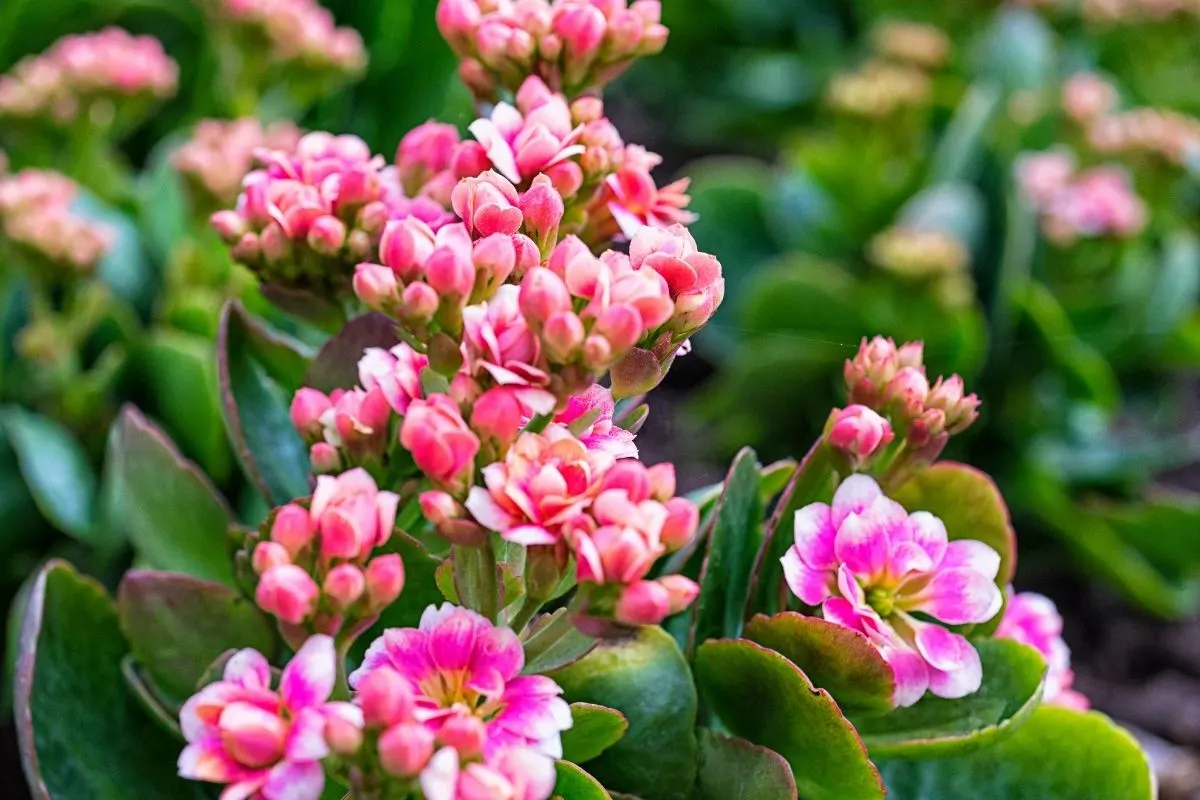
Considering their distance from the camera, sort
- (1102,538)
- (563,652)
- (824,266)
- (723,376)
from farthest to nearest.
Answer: (723,376), (824,266), (1102,538), (563,652)

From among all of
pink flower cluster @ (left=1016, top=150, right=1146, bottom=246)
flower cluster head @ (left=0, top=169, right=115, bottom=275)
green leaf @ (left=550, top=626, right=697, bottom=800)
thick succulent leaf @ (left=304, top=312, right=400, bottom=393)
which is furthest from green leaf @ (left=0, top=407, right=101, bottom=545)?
pink flower cluster @ (left=1016, top=150, right=1146, bottom=246)

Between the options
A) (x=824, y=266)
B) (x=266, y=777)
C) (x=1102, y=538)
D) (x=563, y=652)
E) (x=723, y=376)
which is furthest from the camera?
(x=723, y=376)

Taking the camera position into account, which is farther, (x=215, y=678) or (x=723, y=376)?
(x=723, y=376)

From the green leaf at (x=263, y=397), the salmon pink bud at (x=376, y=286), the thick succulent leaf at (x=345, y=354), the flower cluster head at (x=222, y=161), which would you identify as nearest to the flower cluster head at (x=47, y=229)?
the flower cluster head at (x=222, y=161)

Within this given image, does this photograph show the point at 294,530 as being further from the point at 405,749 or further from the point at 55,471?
the point at 55,471

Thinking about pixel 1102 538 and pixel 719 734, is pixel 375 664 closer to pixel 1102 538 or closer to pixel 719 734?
pixel 719 734

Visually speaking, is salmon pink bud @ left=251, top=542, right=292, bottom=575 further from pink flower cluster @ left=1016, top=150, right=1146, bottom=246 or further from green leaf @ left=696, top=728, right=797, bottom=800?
pink flower cluster @ left=1016, top=150, right=1146, bottom=246

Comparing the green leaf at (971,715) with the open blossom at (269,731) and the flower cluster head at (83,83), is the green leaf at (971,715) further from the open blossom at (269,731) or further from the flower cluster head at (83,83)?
the flower cluster head at (83,83)

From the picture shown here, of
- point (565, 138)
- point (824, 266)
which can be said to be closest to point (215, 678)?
point (565, 138)
